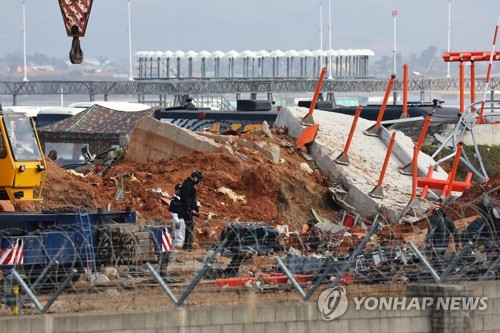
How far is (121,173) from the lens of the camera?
30.9 metres

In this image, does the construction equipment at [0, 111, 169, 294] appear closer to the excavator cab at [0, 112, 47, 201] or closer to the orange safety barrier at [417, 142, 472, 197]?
the excavator cab at [0, 112, 47, 201]

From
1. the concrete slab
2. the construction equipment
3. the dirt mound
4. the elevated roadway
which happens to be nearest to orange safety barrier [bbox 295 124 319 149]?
the dirt mound

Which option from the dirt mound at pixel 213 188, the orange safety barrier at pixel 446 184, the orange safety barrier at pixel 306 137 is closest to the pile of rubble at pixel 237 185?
the dirt mound at pixel 213 188

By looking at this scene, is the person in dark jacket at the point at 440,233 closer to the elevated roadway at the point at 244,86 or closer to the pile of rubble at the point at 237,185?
the pile of rubble at the point at 237,185

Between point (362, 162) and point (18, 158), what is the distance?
38.9 feet

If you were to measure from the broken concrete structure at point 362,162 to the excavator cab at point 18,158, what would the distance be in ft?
27.6

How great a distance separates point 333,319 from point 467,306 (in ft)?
5.55

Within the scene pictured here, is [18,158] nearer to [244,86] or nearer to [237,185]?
[237,185]

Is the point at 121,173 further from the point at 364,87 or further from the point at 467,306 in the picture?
the point at 364,87

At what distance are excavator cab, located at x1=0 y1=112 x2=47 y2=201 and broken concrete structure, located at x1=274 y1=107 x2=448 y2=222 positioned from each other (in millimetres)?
8420

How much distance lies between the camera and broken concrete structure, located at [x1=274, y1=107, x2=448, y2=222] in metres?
30.3

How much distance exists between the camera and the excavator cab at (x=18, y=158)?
23.0m

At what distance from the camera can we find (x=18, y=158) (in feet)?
75.9

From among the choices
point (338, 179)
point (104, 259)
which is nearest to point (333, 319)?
point (104, 259)
